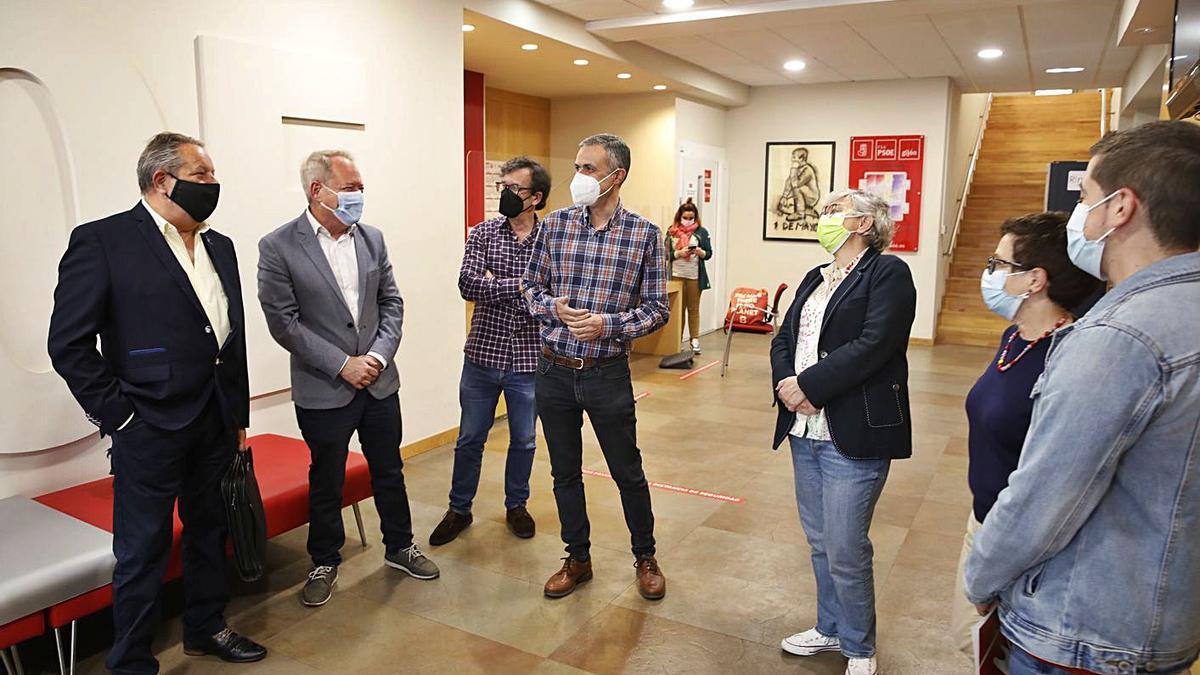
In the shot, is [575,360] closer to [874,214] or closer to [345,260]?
[345,260]

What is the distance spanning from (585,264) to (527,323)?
76 centimetres

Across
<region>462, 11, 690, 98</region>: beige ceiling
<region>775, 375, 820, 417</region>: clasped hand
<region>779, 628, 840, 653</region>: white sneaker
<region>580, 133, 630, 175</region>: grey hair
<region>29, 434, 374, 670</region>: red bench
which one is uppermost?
<region>462, 11, 690, 98</region>: beige ceiling

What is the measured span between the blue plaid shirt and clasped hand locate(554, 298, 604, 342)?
0.04 m

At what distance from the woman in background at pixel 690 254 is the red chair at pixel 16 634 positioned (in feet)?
21.6

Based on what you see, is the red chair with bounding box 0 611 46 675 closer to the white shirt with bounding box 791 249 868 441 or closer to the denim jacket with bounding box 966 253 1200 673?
the white shirt with bounding box 791 249 868 441

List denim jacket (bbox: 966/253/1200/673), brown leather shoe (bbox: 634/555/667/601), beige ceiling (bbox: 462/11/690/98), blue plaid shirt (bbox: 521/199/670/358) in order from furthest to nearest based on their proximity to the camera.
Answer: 1. beige ceiling (bbox: 462/11/690/98)
2. brown leather shoe (bbox: 634/555/667/601)
3. blue plaid shirt (bbox: 521/199/670/358)
4. denim jacket (bbox: 966/253/1200/673)

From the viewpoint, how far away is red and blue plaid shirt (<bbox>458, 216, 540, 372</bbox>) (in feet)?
12.0

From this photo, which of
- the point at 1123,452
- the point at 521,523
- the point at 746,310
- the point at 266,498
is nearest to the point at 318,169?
the point at 266,498

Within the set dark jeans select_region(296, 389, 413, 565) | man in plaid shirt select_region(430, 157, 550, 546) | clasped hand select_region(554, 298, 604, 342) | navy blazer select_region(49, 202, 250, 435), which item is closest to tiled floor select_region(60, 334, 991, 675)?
dark jeans select_region(296, 389, 413, 565)

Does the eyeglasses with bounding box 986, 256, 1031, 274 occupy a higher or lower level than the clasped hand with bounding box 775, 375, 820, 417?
higher

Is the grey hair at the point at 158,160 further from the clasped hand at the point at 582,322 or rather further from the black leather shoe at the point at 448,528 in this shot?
the black leather shoe at the point at 448,528

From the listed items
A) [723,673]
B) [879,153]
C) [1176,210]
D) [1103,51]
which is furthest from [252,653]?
[879,153]

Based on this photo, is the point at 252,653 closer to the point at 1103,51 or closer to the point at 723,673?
the point at 723,673

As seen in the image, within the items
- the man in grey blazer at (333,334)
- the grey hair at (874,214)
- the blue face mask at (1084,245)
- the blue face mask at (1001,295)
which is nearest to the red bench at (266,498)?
the man in grey blazer at (333,334)
